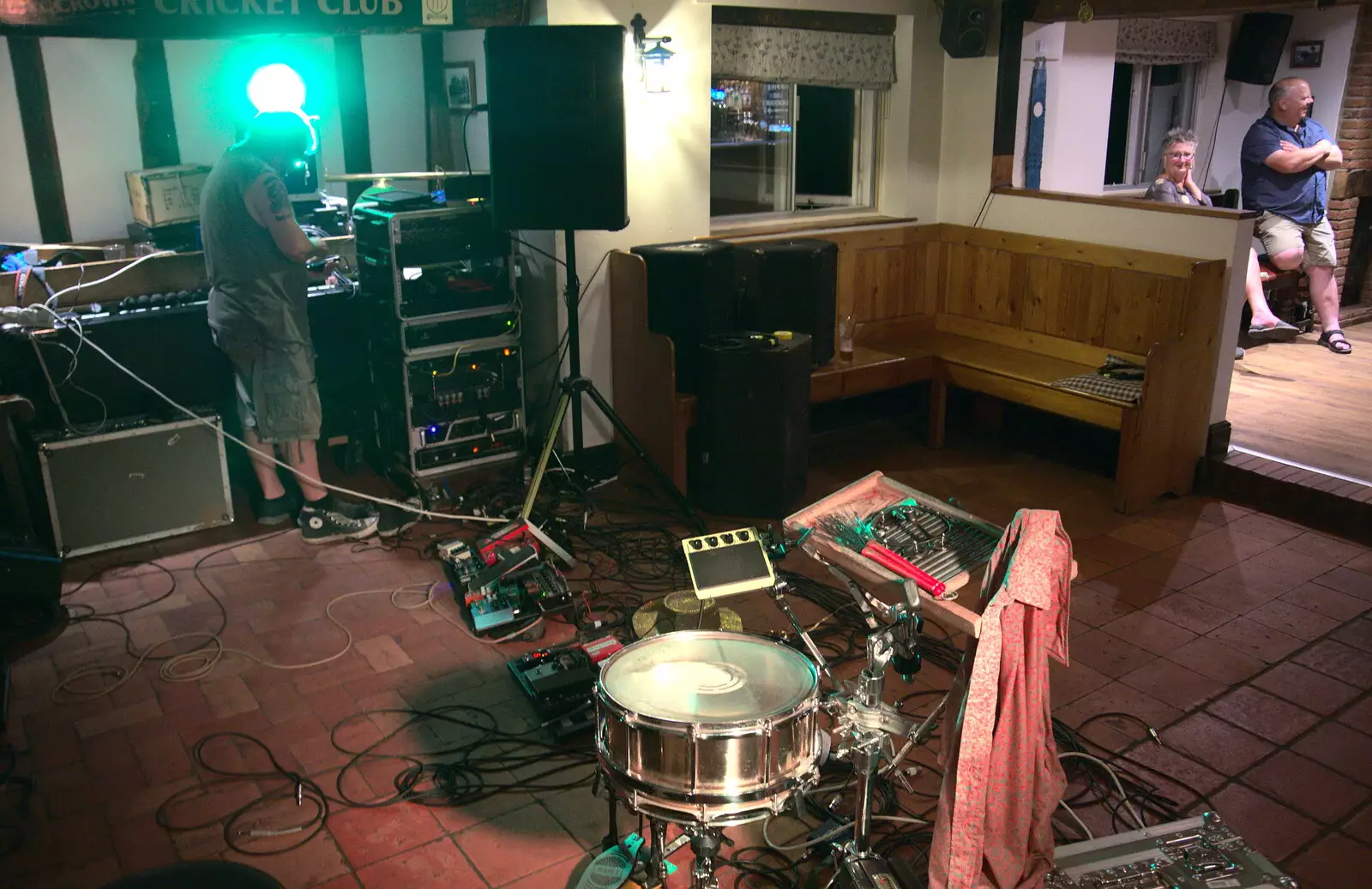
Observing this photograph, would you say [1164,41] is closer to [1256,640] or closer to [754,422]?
[754,422]

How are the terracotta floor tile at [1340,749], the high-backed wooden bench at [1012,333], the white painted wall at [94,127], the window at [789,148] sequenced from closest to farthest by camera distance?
1. the terracotta floor tile at [1340,749]
2. the high-backed wooden bench at [1012,333]
3. the white painted wall at [94,127]
4. the window at [789,148]

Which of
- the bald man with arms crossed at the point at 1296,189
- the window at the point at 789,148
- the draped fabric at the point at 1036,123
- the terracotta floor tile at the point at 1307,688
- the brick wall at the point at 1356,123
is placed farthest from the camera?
the brick wall at the point at 1356,123

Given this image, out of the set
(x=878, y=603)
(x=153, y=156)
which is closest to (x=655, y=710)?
(x=878, y=603)

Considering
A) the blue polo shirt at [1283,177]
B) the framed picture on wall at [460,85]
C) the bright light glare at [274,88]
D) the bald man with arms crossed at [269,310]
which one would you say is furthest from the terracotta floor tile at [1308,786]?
the bright light glare at [274,88]

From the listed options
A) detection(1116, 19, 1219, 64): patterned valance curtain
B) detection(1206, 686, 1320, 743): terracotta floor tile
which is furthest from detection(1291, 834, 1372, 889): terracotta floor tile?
detection(1116, 19, 1219, 64): patterned valance curtain

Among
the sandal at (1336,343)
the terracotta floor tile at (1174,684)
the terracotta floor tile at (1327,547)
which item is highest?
the sandal at (1336,343)

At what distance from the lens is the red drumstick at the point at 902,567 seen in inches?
100

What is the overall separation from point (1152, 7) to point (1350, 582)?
2.83 m

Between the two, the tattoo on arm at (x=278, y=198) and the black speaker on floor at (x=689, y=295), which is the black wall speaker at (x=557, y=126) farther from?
the tattoo on arm at (x=278, y=198)

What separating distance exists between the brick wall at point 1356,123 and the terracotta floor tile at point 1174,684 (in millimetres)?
5737

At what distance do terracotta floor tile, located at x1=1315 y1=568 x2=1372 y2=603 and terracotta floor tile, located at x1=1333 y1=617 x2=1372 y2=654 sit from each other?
229 mm

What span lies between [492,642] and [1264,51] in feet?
24.1

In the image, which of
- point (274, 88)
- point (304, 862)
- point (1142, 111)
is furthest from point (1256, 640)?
point (1142, 111)

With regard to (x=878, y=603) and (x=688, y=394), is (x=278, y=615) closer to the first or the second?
(x=688, y=394)
